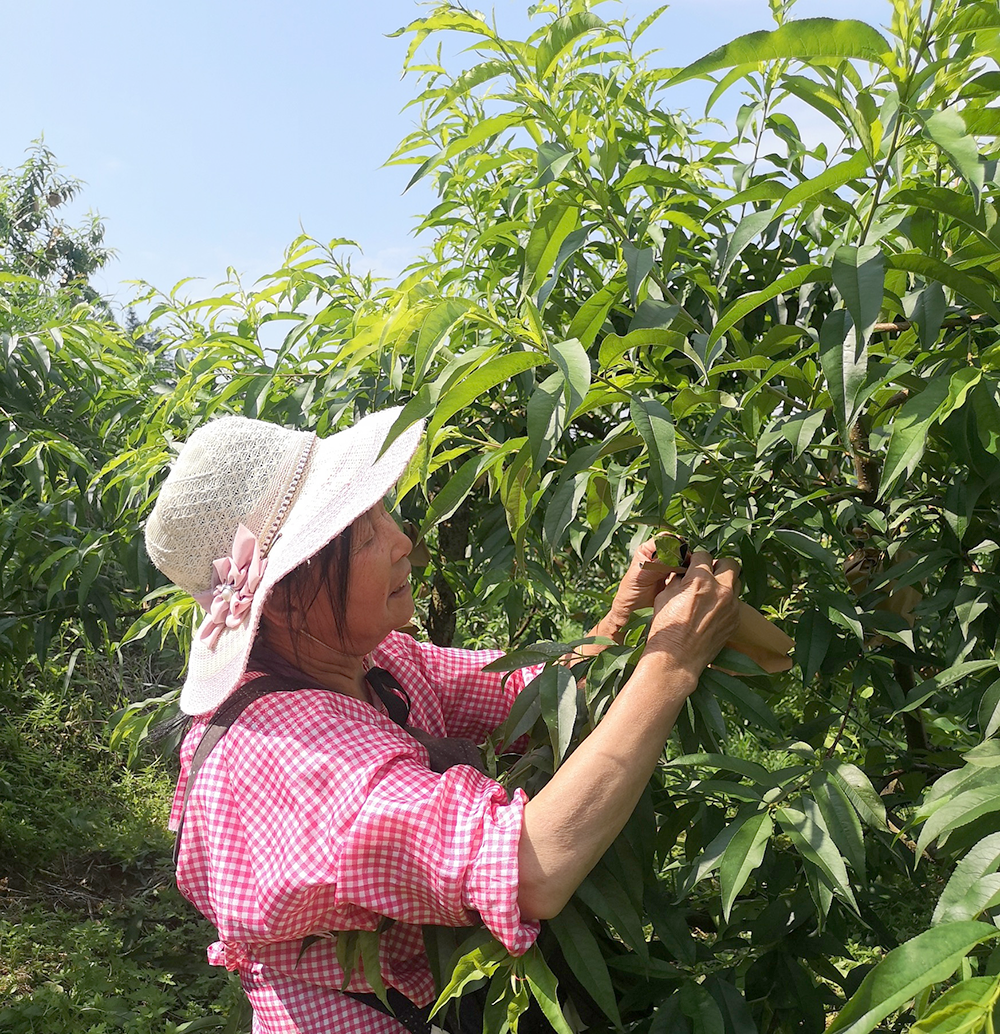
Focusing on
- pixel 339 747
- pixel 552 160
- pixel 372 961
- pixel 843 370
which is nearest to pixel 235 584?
pixel 339 747

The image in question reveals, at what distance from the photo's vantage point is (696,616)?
116 centimetres

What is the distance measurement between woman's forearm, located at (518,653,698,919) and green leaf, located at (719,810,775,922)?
14 centimetres

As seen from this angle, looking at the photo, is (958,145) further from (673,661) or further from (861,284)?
(673,661)

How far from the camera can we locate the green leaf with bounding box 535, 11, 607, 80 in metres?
1.04

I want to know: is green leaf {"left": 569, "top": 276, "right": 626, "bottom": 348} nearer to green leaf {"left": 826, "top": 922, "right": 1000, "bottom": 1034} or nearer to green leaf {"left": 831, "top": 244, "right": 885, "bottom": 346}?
green leaf {"left": 831, "top": 244, "right": 885, "bottom": 346}

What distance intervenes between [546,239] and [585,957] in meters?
0.74

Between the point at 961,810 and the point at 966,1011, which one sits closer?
the point at 966,1011

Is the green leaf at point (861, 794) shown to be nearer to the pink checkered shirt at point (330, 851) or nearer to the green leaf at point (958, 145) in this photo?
the pink checkered shirt at point (330, 851)

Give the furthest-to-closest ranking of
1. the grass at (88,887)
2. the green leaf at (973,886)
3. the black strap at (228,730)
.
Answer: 1. the grass at (88,887)
2. the black strap at (228,730)
3. the green leaf at (973,886)

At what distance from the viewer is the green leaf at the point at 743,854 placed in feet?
3.06

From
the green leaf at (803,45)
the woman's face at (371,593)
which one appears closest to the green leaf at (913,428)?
the green leaf at (803,45)

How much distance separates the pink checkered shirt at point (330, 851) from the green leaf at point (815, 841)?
28 centimetres

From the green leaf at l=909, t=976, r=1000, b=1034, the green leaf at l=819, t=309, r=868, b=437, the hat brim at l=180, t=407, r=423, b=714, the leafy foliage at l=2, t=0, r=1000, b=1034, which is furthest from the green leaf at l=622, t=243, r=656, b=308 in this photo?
the green leaf at l=909, t=976, r=1000, b=1034

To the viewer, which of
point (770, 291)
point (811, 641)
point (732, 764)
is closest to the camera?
point (770, 291)
